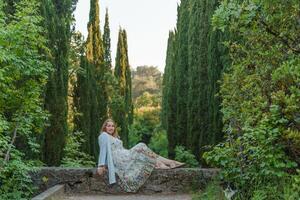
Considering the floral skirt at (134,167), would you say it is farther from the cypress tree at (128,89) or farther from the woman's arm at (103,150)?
the cypress tree at (128,89)

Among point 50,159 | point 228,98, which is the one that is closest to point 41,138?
point 50,159

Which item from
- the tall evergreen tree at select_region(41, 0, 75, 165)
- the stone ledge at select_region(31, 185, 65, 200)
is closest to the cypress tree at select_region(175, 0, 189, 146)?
the tall evergreen tree at select_region(41, 0, 75, 165)

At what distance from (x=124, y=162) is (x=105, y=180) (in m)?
0.49

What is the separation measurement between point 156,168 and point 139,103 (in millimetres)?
28830

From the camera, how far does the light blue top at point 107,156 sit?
26.8ft

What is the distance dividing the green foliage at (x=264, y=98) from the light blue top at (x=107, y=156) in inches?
114

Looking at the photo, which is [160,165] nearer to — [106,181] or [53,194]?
[106,181]

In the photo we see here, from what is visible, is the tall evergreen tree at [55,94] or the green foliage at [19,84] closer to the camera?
the green foliage at [19,84]

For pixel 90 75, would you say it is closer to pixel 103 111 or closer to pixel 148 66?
pixel 103 111

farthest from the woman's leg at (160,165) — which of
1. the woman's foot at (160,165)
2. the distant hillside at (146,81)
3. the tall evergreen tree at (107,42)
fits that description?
the distant hillside at (146,81)

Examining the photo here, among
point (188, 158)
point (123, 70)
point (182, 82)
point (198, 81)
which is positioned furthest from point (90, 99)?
point (123, 70)

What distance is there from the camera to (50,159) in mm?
11836

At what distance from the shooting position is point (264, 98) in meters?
4.75

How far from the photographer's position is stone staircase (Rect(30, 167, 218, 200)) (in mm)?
8328
